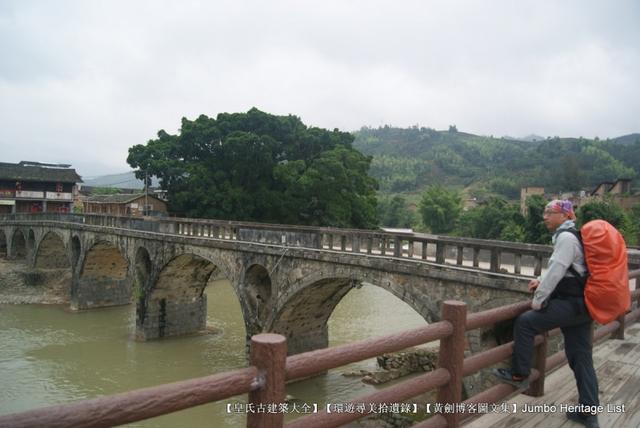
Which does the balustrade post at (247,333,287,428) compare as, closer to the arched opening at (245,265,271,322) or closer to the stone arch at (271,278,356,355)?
the stone arch at (271,278,356,355)

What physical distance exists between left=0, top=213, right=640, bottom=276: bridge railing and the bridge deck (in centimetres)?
274

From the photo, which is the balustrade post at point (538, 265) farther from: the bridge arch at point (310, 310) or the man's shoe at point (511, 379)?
the man's shoe at point (511, 379)

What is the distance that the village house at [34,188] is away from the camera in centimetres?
4369

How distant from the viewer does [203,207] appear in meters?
31.8

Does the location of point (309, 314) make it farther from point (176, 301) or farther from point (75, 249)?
point (75, 249)

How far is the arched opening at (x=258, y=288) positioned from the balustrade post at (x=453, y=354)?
42.8 feet

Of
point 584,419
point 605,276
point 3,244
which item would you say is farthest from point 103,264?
point 605,276

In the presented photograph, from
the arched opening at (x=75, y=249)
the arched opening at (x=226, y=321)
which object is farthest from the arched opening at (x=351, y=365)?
the arched opening at (x=75, y=249)

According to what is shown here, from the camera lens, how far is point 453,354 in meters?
3.84

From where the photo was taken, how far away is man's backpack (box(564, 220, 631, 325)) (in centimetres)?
396

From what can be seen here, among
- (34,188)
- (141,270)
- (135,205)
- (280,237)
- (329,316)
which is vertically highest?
(34,188)

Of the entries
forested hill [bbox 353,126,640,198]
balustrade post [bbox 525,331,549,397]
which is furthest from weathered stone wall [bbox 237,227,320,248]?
forested hill [bbox 353,126,640,198]

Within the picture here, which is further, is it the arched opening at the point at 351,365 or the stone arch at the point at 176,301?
the stone arch at the point at 176,301

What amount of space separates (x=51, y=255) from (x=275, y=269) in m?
28.3
